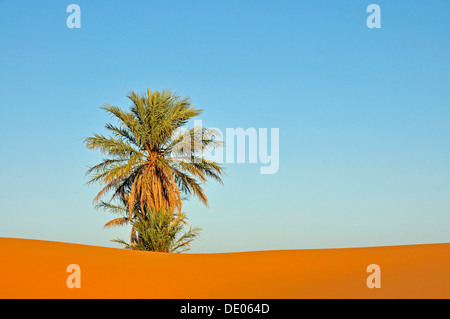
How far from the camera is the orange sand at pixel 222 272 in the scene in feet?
40.0

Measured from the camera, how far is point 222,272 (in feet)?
48.2

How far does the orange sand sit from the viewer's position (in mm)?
12180

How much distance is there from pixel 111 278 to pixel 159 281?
1246mm

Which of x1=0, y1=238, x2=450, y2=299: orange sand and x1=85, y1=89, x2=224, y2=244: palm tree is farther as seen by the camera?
x1=85, y1=89, x2=224, y2=244: palm tree

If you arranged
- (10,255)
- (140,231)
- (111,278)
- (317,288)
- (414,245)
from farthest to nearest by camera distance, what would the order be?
(140,231) → (414,245) → (10,255) → (111,278) → (317,288)

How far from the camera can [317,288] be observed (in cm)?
1262

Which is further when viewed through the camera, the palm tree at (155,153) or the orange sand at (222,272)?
the palm tree at (155,153)
